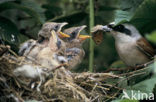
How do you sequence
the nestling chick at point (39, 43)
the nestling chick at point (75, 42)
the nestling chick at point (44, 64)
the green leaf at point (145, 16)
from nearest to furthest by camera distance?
1. the nestling chick at point (44, 64)
2. the nestling chick at point (39, 43)
3. the green leaf at point (145, 16)
4. the nestling chick at point (75, 42)

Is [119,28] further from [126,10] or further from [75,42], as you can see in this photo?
[75,42]

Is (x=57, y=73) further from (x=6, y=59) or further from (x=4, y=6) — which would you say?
(x=4, y=6)

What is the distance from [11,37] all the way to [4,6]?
1.69ft

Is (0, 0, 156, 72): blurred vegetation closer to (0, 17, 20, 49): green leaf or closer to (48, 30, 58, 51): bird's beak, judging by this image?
(0, 17, 20, 49): green leaf

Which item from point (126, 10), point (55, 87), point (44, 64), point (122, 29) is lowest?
point (55, 87)

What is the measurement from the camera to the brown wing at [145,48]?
5.26 meters

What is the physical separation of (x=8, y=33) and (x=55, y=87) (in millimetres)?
1483

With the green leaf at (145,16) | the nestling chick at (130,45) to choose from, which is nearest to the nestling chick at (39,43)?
the nestling chick at (130,45)

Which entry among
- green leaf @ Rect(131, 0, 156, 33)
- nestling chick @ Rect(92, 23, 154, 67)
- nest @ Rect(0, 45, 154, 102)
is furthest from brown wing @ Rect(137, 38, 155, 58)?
nest @ Rect(0, 45, 154, 102)

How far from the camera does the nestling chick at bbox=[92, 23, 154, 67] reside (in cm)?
525

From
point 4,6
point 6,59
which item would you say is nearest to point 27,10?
point 4,6

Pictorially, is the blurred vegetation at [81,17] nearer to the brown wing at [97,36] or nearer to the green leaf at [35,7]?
the green leaf at [35,7]

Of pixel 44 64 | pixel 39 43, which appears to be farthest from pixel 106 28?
pixel 44 64

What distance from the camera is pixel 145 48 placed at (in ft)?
17.3
